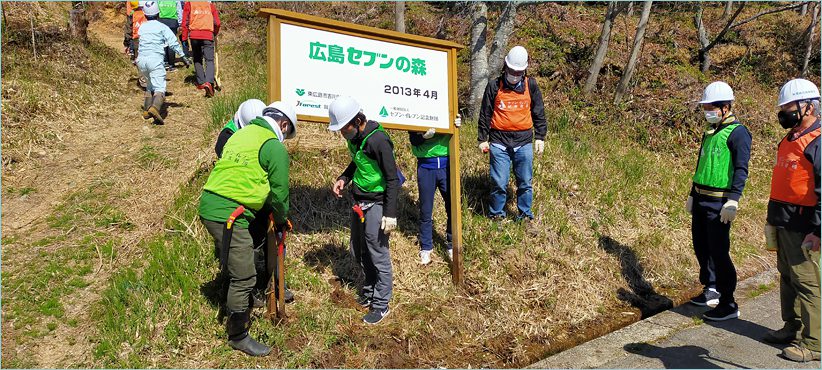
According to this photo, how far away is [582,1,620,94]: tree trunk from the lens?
372 inches

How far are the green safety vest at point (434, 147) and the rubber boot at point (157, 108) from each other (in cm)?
454

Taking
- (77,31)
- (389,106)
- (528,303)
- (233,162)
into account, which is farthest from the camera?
(77,31)

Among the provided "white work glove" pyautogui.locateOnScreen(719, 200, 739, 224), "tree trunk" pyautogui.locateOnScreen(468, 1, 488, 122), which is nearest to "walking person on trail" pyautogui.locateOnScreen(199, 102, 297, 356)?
"white work glove" pyautogui.locateOnScreen(719, 200, 739, 224)

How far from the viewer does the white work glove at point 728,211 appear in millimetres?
4430

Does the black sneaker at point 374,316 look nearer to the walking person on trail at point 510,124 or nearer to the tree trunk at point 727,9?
the walking person on trail at point 510,124

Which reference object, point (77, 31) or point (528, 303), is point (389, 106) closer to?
point (528, 303)

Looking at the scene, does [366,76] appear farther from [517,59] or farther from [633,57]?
[633,57]

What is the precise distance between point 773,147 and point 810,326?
6623 mm

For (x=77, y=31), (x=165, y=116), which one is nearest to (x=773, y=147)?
(x=165, y=116)

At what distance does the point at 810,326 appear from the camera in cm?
403

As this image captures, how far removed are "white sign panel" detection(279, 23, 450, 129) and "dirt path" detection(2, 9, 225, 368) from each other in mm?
2190

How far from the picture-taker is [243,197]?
3828mm

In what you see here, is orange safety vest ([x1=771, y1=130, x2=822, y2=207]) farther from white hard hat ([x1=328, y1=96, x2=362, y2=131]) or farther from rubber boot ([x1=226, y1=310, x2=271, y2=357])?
rubber boot ([x1=226, y1=310, x2=271, y2=357])

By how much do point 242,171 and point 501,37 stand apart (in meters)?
5.32
